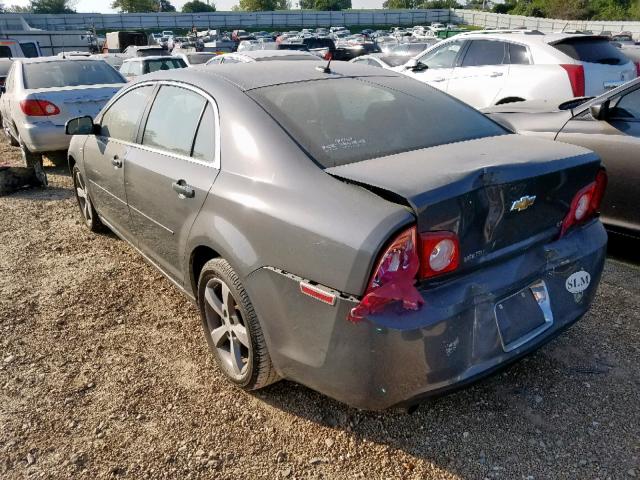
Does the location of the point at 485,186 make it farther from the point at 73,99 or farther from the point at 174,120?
the point at 73,99

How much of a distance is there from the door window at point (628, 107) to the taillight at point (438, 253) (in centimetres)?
291

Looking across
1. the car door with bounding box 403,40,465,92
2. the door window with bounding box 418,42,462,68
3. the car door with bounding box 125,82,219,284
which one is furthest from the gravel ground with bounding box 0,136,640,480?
the door window with bounding box 418,42,462,68

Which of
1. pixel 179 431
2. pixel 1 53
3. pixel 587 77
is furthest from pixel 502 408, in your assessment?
pixel 1 53

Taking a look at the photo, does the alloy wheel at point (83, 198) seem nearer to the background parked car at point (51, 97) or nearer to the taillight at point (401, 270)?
the background parked car at point (51, 97)

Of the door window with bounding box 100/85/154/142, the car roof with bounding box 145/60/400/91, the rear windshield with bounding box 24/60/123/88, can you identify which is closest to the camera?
the car roof with bounding box 145/60/400/91

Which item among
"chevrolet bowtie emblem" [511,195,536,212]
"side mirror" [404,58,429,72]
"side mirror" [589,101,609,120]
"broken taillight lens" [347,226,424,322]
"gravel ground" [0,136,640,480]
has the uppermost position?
"side mirror" [404,58,429,72]

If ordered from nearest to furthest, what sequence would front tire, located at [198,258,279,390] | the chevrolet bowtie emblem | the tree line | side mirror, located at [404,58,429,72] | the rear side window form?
the chevrolet bowtie emblem → front tire, located at [198,258,279,390] → the rear side window → side mirror, located at [404,58,429,72] → the tree line

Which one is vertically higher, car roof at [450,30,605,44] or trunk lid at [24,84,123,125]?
car roof at [450,30,605,44]

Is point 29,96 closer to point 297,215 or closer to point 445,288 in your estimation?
point 297,215

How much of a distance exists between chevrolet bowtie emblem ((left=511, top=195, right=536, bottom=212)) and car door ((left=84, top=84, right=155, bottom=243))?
2472 mm

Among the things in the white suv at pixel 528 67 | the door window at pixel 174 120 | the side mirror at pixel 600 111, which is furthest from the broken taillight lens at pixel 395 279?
the white suv at pixel 528 67

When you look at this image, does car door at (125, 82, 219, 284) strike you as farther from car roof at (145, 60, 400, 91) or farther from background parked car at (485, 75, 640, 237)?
background parked car at (485, 75, 640, 237)

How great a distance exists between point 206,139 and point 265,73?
1.87 feet

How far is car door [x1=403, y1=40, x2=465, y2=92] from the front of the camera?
8.44 m
